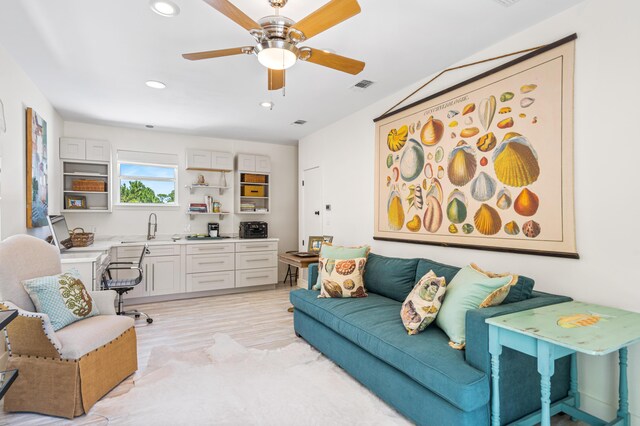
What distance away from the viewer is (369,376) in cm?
233

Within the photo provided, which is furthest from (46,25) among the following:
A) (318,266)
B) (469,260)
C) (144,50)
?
(469,260)

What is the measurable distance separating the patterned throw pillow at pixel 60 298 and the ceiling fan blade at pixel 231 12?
209 centimetres

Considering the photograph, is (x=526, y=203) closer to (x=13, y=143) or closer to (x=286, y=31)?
(x=286, y=31)

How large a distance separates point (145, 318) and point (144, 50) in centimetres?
301

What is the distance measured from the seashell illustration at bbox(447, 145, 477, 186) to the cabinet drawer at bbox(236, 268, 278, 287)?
3543 mm

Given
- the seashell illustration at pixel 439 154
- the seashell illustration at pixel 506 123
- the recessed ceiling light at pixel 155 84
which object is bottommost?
the seashell illustration at pixel 439 154

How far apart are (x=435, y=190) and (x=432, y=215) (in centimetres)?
24

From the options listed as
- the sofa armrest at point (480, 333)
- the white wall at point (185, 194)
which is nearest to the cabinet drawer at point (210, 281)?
the white wall at point (185, 194)

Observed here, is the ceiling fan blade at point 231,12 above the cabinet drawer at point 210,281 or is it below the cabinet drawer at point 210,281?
above

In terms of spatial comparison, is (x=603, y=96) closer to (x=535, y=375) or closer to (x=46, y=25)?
(x=535, y=375)

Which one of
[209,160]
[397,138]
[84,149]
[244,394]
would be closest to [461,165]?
[397,138]

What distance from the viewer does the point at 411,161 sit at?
3.45 m

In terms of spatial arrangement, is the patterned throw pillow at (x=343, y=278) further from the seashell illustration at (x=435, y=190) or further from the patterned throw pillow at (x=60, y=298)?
the patterned throw pillow at (x=60, y=298)

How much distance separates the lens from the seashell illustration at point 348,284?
10.2 ft
